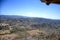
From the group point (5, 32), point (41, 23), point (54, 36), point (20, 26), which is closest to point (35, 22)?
point (41, 23)

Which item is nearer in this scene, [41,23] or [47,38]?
[47,38]

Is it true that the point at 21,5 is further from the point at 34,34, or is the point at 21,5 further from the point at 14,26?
the point at 34,34

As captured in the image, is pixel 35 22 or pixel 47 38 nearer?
pixel 47 38

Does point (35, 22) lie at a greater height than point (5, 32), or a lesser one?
greater

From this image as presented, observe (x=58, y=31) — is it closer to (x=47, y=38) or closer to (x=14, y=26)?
(x=47, y=38)

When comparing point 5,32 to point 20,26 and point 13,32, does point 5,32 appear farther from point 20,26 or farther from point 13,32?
point 20,26

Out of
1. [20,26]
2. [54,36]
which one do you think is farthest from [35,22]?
[54,36]

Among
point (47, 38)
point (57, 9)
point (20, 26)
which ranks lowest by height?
point (47, 38)
